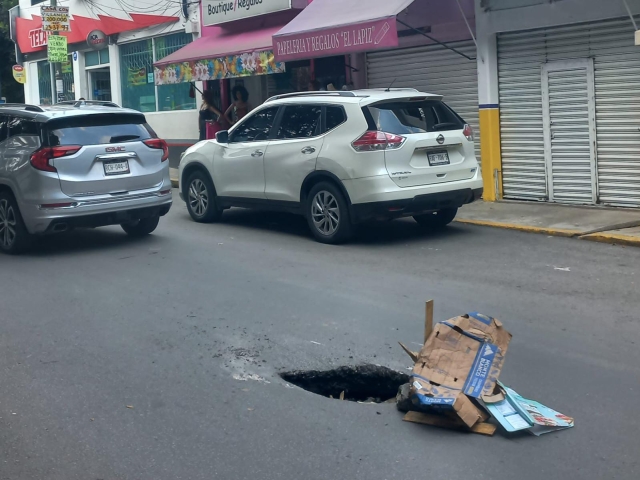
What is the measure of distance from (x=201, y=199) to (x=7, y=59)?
25.2m

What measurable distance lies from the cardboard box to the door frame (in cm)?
814

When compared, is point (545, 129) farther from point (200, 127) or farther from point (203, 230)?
point (200, 127)

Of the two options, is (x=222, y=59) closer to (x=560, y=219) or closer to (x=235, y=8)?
(x=235, y=8)

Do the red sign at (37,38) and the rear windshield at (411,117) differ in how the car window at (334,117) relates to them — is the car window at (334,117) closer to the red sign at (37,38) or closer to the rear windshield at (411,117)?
the rear windshield at (411,117)

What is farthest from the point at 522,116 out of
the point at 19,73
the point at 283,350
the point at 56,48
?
the point at 19,73

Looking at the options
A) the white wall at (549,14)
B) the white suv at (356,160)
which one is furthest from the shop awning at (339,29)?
the white suv at (356,160)

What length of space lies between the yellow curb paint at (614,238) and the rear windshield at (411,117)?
6.70ft

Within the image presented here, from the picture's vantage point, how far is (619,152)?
12.2 metres

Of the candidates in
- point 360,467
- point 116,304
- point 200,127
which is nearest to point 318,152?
point 116,304

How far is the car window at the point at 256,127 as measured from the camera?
11.4 meters

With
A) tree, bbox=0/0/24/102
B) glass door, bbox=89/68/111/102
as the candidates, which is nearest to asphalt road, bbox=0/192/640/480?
glass door, bbox=89/68/111/102

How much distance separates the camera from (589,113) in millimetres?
12492

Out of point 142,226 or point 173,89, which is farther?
point 173,89

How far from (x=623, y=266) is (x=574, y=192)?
13.4 ft
